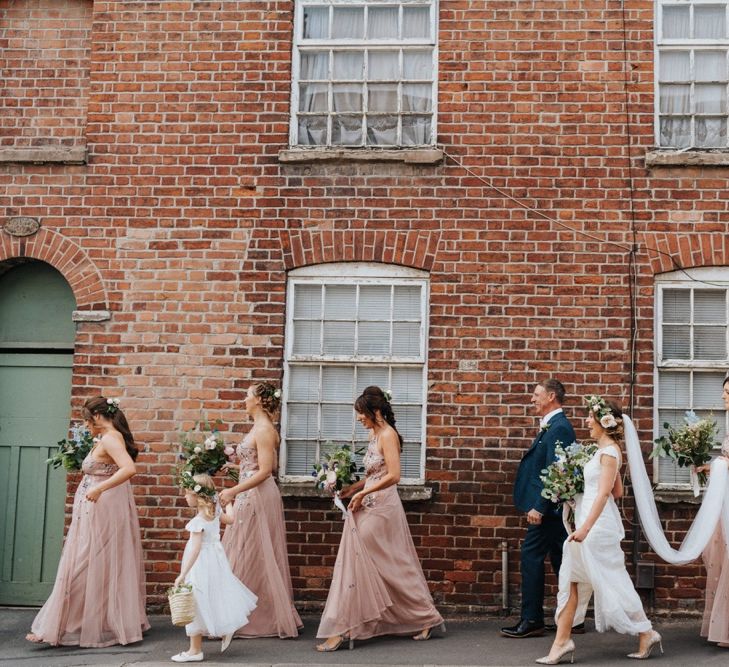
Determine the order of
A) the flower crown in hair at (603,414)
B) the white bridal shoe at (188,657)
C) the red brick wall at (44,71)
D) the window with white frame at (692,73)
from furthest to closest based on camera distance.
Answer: the red brick wall at (44,71) → the window with white frame at (692,73) → the white bridal shoe at (188,657) → the flower crown in hair at (603,414)

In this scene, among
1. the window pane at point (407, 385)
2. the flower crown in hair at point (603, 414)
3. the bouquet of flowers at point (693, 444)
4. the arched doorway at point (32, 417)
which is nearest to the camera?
the flower crown in hair at point (603, 414)

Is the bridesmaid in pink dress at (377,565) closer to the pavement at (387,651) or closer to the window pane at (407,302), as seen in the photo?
the pavement at (387,651)

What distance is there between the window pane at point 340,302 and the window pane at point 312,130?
4.56ft

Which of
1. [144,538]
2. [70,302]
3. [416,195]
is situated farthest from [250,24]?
[144,538]

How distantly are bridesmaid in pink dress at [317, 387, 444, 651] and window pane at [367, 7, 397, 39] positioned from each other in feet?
11.8

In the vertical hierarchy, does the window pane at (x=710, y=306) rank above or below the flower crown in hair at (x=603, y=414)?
above

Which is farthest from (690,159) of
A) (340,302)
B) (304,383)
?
(304,383)

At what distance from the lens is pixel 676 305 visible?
28.3 feet

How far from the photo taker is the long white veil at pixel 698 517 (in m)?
7.09

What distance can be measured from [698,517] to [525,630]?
161 cm

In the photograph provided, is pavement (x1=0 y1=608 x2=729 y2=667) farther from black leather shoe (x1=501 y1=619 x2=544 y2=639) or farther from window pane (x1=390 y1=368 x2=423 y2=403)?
window pane (x1=390 y1=368 x2=423 y2=403)

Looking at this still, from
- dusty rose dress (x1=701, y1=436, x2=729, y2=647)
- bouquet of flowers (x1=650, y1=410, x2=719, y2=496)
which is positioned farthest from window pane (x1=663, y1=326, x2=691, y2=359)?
dusty rose dress (x1=701, y1=436, x2=729, y2=647)

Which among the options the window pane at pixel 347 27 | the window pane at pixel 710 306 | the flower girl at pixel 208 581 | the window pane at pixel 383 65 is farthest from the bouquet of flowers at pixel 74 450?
the window pane at pixel 710 306

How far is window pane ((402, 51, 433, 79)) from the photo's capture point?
356 inches
